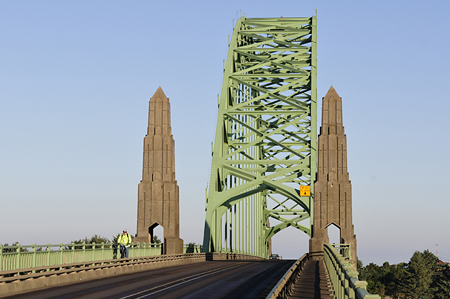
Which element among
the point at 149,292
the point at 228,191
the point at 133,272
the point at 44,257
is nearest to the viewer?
the point at 149,292

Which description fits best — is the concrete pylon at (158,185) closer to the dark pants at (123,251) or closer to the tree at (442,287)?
the dark pants at (123,251)

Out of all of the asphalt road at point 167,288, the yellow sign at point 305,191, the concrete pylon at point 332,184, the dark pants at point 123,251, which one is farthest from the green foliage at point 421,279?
the asphalt road at point 167,288

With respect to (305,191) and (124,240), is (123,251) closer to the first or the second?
(124,240)

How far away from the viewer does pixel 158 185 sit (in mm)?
52781

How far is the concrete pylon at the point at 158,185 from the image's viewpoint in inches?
2073

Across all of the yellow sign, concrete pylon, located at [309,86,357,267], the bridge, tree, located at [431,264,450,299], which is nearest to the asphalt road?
the bridge

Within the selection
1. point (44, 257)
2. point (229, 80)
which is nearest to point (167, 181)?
point (229, 80)

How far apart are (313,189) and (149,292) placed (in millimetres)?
40333

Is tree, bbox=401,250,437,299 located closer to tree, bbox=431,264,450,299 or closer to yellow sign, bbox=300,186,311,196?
tree, bbox=431,264,450,299

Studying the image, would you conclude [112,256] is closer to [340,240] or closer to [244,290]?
[244,290]

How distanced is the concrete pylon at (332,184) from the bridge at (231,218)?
0.09 m

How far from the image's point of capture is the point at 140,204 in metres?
53.6

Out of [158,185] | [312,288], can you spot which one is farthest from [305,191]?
[312,288]

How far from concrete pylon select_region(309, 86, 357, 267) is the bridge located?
0.09m
